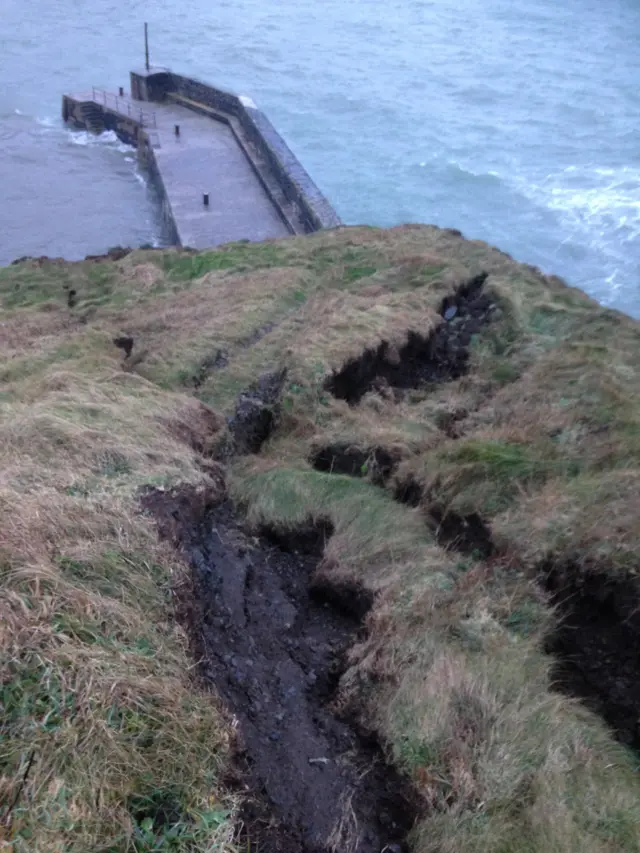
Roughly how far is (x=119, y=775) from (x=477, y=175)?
38.3m

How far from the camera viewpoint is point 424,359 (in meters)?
10.6

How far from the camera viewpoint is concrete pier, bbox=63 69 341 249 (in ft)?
77.5

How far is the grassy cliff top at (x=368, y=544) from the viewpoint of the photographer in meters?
3.40

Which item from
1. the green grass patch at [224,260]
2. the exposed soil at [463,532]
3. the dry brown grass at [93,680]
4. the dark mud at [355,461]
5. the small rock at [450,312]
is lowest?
the green grass patch at [224,260]

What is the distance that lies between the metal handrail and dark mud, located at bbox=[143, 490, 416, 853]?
30.7 meters

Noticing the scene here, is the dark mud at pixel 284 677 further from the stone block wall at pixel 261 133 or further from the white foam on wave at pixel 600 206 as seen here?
the white foam on wave at pixel 600 206

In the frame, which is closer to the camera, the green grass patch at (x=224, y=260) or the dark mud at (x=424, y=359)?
the dark mud at (x=424, y=359)

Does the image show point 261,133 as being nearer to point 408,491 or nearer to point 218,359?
point 218,359

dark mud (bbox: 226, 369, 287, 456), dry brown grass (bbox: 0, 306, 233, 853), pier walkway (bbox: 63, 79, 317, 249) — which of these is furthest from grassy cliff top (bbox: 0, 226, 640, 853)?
pier walkway (bbox: 63, 79, 317, 249)

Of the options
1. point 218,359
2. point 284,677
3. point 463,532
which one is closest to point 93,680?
point 284,677

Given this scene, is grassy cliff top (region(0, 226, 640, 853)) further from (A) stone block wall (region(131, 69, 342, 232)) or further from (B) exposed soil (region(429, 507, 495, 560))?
(A) stone block wall (region(131, 69, 342, 232))

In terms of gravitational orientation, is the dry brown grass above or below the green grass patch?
above

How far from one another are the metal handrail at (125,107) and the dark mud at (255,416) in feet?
90.1

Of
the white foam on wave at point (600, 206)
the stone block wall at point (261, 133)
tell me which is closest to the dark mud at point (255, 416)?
the stone block wall at point (261, 133)
